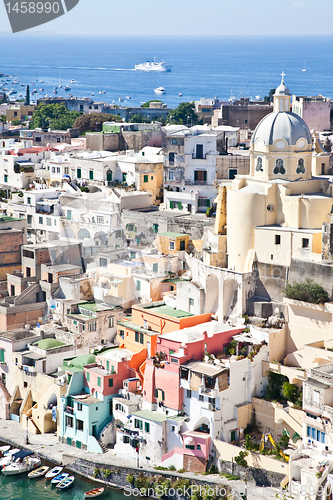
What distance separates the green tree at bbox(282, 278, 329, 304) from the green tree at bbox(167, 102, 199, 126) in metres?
35.6

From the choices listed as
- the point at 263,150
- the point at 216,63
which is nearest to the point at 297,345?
the point at 263,150

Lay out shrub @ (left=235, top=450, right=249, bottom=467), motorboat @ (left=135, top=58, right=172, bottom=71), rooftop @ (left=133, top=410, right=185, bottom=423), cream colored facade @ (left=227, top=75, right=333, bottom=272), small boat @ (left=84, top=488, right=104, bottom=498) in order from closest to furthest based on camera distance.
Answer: shrub @ (left=235, top=450, right=249, bottom=467) < small boat @ (left=84, top=488, right=104, bottom=498) < rooftop @ (left=133, top=410, right=185, bottom=423) < cream colored facade @ (left=227, top=75, right=333, bottom=272) < motorboat @ (left=135, top=58, right=172, bottom=71)

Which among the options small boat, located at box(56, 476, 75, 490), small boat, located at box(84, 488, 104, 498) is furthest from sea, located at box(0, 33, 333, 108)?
small boat, located at box(84, 488, 104, 498)

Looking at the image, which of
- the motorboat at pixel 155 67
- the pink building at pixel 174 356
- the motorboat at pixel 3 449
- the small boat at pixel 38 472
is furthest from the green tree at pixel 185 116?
the motorboat at pixel 155 67

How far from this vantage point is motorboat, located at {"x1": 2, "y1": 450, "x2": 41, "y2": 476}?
86.7 feet

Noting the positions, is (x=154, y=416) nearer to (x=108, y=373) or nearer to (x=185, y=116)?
(x=108, y=373)

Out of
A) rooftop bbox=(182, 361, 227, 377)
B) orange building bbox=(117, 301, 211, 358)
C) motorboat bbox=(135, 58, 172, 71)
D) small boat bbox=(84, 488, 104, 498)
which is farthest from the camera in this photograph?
motorboat bbox=(135, 58, 172, 71)

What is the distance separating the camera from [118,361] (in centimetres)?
2748

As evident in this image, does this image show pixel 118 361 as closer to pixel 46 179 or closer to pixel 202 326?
pixel 202 326

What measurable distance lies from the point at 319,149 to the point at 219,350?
9.33 m

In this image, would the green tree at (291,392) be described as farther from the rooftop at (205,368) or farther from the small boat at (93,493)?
the small boat at (93,493)

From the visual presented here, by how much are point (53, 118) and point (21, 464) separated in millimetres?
45633

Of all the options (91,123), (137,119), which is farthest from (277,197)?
(137,119)

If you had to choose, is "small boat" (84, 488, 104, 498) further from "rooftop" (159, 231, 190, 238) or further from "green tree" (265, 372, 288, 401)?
"rooftop" (159, 231, 190, 238)
